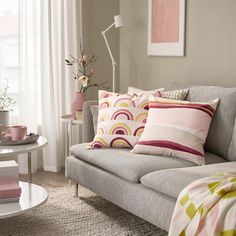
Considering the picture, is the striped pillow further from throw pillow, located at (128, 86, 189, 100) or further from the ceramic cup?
the ceramic cup

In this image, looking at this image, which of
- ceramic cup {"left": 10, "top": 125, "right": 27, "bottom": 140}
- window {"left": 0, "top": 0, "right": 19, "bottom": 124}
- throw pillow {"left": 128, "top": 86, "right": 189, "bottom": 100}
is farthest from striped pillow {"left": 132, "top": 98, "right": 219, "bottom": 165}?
window {"left": 0, "top": 0, "right": 19, "bottom": 124}

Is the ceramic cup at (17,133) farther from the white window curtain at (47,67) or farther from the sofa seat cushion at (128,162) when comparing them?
the white window curtain at (47,67)

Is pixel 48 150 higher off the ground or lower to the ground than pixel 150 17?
lower

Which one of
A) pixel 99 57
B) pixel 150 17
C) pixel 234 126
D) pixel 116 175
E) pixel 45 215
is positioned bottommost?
pixel 45 215

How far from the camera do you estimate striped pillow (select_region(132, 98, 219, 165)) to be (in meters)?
3.11

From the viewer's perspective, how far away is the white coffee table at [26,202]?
2.67m

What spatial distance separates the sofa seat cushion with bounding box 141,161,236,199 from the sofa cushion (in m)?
0.10

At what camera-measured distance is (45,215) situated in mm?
3482

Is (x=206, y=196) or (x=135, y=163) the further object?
(x=135, y=163)

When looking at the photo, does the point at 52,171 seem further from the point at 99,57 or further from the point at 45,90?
the point at 99,57

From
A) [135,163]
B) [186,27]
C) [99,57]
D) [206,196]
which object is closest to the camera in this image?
[206,196]

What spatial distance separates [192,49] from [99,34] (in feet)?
4.09

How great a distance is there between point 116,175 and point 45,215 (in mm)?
676

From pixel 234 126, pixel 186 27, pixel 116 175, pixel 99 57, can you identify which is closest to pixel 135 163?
pixel 116 175
